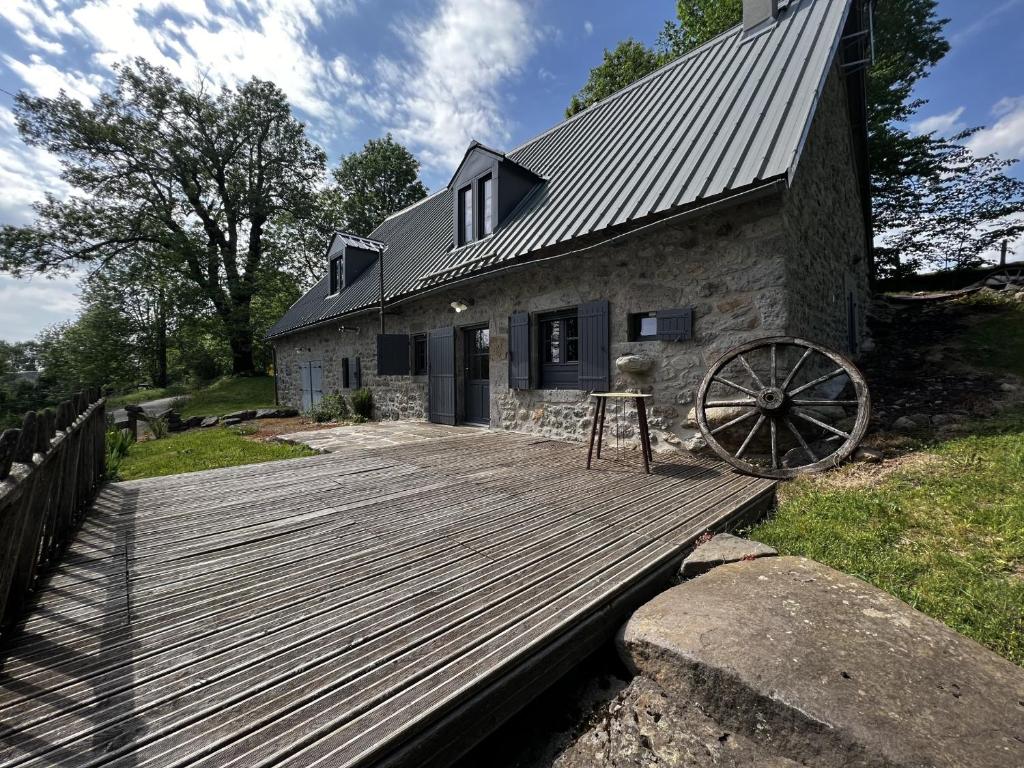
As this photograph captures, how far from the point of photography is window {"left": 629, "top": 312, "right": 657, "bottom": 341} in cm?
540

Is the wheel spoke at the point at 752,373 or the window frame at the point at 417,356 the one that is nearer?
the wheel spoke at the point at 752,373

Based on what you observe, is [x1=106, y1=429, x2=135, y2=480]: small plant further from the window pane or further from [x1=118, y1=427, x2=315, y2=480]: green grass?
the window pane

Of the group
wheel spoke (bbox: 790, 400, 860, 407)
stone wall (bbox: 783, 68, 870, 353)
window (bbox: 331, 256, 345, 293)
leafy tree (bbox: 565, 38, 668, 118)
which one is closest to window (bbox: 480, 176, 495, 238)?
stone wall (bbox: 783, 68, 870, 353)

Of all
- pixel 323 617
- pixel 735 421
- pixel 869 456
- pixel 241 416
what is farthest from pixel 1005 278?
pixel 241 416

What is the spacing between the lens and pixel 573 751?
165 cm

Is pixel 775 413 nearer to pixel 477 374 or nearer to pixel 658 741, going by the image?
pixel 658 741

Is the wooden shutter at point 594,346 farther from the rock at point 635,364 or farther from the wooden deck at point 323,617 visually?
the wooden deck at point 323,617

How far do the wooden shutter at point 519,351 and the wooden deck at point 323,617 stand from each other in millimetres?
3206

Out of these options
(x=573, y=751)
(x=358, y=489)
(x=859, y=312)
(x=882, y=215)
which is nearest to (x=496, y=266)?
(x=358, y=489)

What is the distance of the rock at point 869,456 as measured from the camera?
13.2 feet

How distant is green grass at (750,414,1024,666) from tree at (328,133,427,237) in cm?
2809

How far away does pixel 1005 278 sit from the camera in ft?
36.0

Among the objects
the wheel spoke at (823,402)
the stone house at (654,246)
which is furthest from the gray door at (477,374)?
the wheel spoke at (823,402)

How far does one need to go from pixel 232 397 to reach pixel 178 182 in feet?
33.0
